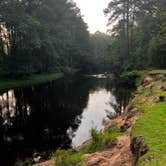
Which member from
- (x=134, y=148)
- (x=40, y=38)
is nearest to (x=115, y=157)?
(x=134, y=148)

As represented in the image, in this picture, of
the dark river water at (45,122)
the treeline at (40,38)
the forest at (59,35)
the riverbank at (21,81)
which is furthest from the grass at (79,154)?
the treeline at (40,38)

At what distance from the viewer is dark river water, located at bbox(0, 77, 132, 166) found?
13.2m

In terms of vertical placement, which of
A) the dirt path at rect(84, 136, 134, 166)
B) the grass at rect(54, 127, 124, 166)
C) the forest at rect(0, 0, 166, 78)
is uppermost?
the forest at rect(0, 0, 166, 78)

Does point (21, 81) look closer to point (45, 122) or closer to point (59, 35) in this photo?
point (59, 35)

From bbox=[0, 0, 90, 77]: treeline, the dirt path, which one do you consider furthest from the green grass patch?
bbox=[0, 0, 90, 77]: treeline

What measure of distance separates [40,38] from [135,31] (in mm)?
15664

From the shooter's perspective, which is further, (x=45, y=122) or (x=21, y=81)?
(x=21, y=81)

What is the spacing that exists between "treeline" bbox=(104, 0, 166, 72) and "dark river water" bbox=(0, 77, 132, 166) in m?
11.9

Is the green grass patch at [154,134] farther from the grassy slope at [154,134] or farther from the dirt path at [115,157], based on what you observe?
the dirt path at [115,157]

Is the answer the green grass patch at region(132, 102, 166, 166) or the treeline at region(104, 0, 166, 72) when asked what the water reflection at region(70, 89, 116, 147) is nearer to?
the green grass patch at region(132, 102, 166, 166)

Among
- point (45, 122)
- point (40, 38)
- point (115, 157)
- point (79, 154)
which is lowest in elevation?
point (45, 122)

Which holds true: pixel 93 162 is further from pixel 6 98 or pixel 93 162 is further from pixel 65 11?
pixel 65 11

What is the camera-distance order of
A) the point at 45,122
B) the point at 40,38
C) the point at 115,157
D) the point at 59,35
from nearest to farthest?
the point at 115,157, the point at 45,122, the point at 40,38, the point at 59,35

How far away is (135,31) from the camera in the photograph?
47219 millimetres
